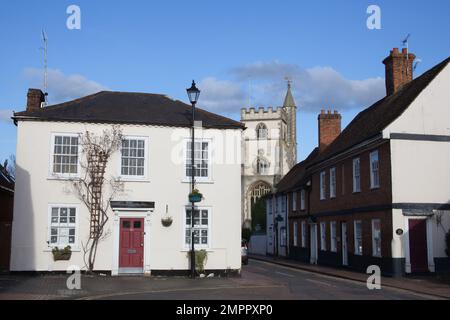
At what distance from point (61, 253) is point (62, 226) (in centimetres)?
106

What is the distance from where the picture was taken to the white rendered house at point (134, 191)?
21219 millimetres

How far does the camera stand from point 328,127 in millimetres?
37000

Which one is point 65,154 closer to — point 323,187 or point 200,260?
point 200,260

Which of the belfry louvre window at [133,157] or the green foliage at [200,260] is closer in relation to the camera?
the green foliage at [200,260]

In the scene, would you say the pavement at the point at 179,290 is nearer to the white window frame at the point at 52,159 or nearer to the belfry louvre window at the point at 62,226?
the belfry louvre window at the point at 62,226

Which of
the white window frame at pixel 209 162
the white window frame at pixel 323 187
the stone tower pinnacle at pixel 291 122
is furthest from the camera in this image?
the stone tower pinnacle at pixel 291 122

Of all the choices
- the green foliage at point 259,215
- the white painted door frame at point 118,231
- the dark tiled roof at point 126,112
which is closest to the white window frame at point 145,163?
the dark tiled roof at point 126,112

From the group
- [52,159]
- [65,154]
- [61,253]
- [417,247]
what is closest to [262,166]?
[417,247]

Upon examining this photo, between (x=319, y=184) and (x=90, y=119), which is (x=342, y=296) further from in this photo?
(x=319, y=184)

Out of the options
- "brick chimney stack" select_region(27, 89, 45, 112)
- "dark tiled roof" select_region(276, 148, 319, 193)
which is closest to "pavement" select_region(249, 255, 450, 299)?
"dark tiled roof" select_region(276, 148, 319, 193)

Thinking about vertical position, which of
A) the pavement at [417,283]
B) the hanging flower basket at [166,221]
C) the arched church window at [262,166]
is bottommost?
→ the pavement at [417,283]

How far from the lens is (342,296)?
52.5 ft

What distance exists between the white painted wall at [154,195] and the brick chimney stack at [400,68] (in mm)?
11273

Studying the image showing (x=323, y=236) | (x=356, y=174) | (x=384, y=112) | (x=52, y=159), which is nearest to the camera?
(x=52, y=159)
